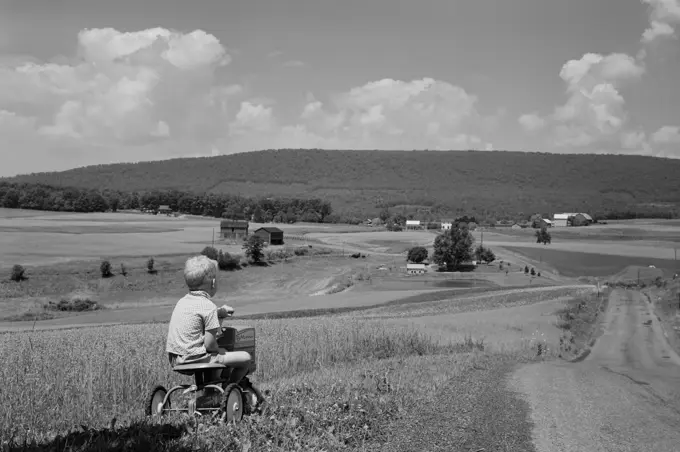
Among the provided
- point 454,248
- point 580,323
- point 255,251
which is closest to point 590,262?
point 454,248

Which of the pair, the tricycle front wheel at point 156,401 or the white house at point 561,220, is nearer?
the tricycle front wheel at point 156,401

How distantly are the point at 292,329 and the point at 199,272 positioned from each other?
545 inches

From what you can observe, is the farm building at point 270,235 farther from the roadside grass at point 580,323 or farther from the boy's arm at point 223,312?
the boy's arm at point 223,312

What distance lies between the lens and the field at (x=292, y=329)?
800cm

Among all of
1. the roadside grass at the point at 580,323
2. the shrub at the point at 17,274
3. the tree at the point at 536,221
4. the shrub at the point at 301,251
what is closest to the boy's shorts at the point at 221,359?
the roadside grass at the point at 580,323

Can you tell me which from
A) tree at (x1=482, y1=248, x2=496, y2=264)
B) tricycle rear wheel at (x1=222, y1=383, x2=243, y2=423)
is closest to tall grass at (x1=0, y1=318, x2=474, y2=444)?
tricycle rear wheel at (x1=222, y1=383, x2=243, y2=423)

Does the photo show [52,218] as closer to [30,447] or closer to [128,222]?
[128,222]

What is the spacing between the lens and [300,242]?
→ 421 feet

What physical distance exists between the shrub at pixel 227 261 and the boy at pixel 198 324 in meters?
86.9

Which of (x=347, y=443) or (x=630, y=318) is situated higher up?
(x=347, y=443)

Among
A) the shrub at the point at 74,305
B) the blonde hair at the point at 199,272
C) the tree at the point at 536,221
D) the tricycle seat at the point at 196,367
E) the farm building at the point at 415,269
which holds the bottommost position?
the shrub at the point at 74,305

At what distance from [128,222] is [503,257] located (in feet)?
299

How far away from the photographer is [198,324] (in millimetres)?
7867

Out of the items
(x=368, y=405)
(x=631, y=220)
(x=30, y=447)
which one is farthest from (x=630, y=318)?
(x=631, y=220)
